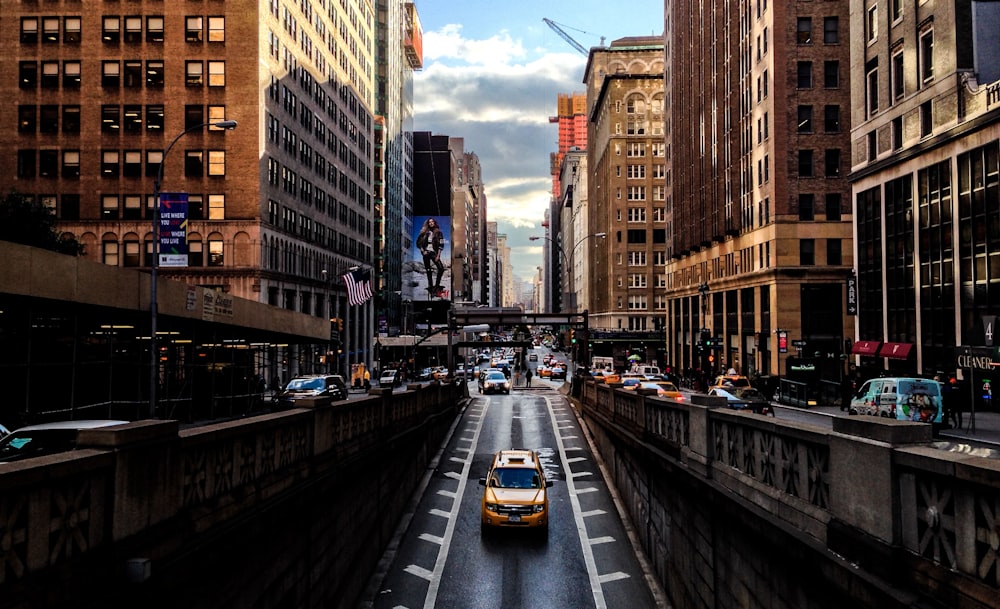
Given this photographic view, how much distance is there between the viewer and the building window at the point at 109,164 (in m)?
62.0

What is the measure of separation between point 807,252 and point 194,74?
53706 millimetres

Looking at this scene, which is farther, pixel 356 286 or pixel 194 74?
pixel 194 74

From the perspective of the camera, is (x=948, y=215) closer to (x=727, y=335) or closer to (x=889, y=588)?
(x=727, y=335)

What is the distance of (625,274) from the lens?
123 m

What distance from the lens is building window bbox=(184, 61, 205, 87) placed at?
204 ft

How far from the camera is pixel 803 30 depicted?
6044 cm

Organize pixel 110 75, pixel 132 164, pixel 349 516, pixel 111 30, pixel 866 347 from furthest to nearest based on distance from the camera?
pixel 132 164 → pixel 110 75 → pixel 111 30 → pixel 866 347 → pixel 349 516

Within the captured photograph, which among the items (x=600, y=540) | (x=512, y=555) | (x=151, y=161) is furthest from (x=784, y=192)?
(x=151, y=161)

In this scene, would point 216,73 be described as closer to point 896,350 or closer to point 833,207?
point 833,207

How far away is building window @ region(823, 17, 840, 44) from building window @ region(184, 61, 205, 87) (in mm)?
52401

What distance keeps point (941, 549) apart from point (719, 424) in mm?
6333

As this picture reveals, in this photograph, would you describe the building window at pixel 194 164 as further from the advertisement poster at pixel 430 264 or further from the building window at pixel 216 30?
the advertisement poster at pixel 430 264

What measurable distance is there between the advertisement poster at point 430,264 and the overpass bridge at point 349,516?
135730 mm

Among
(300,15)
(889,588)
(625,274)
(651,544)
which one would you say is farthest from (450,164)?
(889,588)
